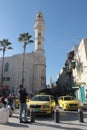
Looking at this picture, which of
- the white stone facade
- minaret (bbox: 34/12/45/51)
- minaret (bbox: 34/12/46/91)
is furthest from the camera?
minaret (bbox: 34/12/45/51)

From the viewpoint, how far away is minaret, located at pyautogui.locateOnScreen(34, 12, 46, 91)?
69.6 m

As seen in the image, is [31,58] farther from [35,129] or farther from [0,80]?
[35,129]

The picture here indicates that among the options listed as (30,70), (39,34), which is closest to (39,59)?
(30,70)

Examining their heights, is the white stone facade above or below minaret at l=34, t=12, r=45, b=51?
below

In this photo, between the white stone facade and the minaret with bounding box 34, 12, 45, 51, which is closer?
the white stone facade

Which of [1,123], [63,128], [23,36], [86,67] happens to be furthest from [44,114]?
[23,36]

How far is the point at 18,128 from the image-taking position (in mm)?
10523

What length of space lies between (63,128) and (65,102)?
12354 millimetres

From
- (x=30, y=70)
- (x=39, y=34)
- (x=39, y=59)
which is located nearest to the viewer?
(x=30, y=70)

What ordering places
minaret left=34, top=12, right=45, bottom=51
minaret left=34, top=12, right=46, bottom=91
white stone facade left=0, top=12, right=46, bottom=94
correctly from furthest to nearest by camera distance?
minaret left=34, top=12, right=45, bottom=51 → minaret left=34, top=12, right=46, bottom=91 → white stone facade left=0, top=12, right=46, bottom=94

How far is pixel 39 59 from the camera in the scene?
2783 inches

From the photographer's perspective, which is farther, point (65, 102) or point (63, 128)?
point (65, 102)

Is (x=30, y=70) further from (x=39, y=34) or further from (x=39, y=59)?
(x=39, y=34)

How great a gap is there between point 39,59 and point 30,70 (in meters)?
4.33
